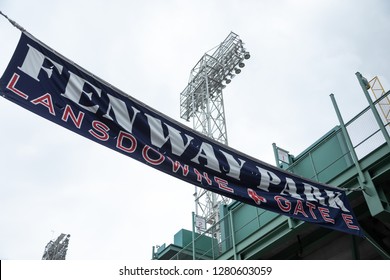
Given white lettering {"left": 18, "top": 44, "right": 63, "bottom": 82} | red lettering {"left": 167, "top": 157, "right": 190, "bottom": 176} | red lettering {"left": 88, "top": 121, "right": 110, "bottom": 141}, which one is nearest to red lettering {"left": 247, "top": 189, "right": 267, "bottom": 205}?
red lettering {"left": 167, "top": 157, "right": 190, "bottom": 176}

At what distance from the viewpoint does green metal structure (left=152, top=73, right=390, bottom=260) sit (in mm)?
9878

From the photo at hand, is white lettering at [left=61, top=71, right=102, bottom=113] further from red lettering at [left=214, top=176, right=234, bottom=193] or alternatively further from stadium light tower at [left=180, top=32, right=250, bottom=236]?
stadium light tower at [left=180, top=32, right=250, bottom=236]

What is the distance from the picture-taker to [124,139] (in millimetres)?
6379

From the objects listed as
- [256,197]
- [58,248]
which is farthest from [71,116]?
[58,248]

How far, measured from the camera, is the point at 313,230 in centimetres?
1193

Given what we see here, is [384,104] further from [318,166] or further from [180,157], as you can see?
[180,157]

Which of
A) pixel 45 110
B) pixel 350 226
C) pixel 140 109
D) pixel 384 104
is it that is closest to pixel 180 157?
pixel 140 109

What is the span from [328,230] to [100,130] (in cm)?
833

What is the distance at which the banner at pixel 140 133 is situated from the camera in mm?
5762

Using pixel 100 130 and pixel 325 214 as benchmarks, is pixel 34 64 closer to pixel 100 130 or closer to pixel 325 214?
pixel 100 130

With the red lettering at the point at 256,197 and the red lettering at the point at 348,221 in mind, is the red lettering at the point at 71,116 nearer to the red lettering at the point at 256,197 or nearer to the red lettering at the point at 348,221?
the red lettering at the point at 256,197

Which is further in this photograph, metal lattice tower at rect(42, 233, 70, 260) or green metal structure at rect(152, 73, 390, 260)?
metal lattice tower at rect(42, 233, 70, 260)

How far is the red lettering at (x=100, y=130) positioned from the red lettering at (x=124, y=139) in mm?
210

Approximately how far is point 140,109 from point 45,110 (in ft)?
5.63
